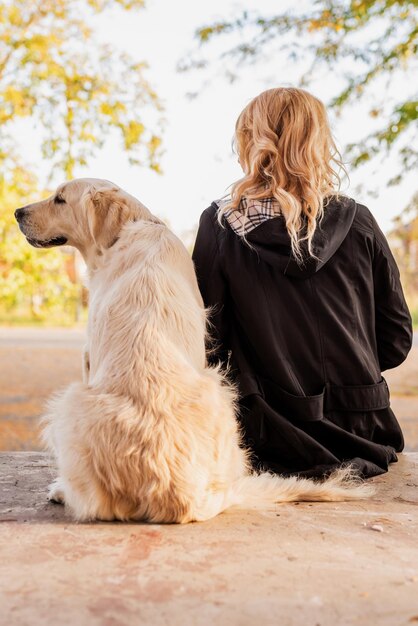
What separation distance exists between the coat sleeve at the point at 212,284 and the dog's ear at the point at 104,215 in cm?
42

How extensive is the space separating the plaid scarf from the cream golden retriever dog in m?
0.33

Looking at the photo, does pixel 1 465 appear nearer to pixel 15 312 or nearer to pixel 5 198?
pixel 5 198

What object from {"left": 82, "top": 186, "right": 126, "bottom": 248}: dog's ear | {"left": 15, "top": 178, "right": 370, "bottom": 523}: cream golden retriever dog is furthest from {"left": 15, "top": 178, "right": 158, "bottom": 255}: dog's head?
{"left": 15, "top": 178, "right": 370, "bottom": 523}: cream golden retriever dog

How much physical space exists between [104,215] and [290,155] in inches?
38.7

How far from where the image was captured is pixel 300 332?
11.6ft

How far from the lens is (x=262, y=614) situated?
78.3 inches

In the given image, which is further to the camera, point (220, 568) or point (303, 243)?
point (303, 243)

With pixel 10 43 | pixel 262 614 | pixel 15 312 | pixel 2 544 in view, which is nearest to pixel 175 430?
pixel 2 544

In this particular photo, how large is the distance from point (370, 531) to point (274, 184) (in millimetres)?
1646

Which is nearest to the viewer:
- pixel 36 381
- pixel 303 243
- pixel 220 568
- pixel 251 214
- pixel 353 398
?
pixel 220 568

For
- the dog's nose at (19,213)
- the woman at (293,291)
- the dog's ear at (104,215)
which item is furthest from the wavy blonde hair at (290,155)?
the dog's nose at (19,213)

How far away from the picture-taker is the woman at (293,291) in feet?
11.3

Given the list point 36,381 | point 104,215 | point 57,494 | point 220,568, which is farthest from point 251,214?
point 36,381

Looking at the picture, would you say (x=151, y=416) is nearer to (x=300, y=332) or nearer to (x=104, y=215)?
(x=300, y=332)
